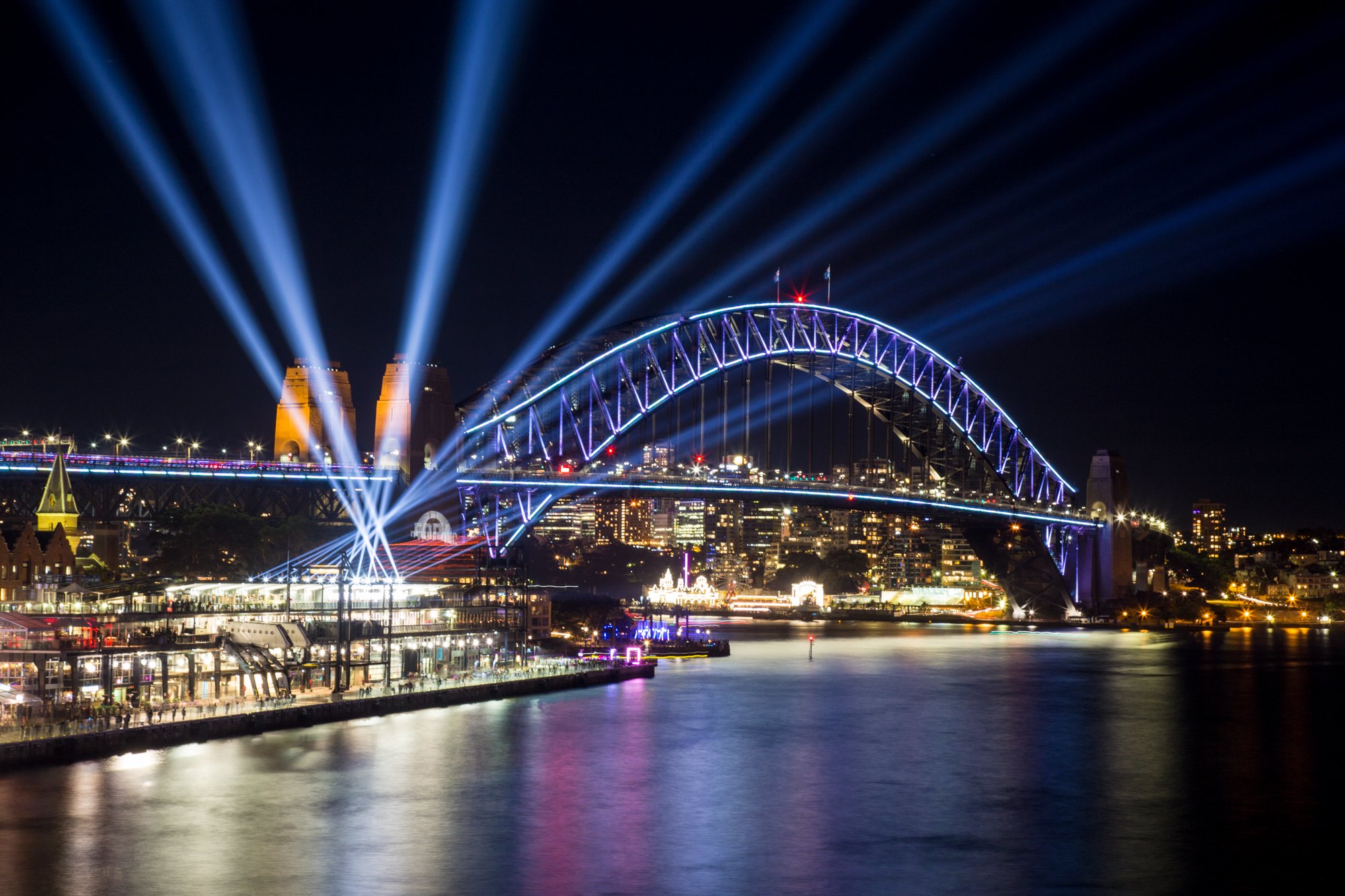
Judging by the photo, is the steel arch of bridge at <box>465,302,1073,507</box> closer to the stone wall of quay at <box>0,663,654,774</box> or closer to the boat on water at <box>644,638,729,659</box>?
the boat on water at <box>644,638,729,659</box>

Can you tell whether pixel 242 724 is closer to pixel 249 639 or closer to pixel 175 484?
pixel 249 639

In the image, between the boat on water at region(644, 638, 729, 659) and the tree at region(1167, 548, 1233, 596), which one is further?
the tree at region(1167, 548, 1233, 596)

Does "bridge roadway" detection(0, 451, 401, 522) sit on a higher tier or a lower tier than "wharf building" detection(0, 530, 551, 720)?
higher

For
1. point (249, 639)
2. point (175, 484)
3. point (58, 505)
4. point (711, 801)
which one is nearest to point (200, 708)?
point (249, 639)

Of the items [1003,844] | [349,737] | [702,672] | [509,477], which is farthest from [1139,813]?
[509,477]

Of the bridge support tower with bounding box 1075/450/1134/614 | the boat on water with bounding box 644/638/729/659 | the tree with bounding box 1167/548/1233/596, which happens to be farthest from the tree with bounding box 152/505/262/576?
the tree with bounding box 1167/548/1233/596

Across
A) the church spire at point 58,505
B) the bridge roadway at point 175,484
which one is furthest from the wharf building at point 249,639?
the bridge roadway at point 175,484
